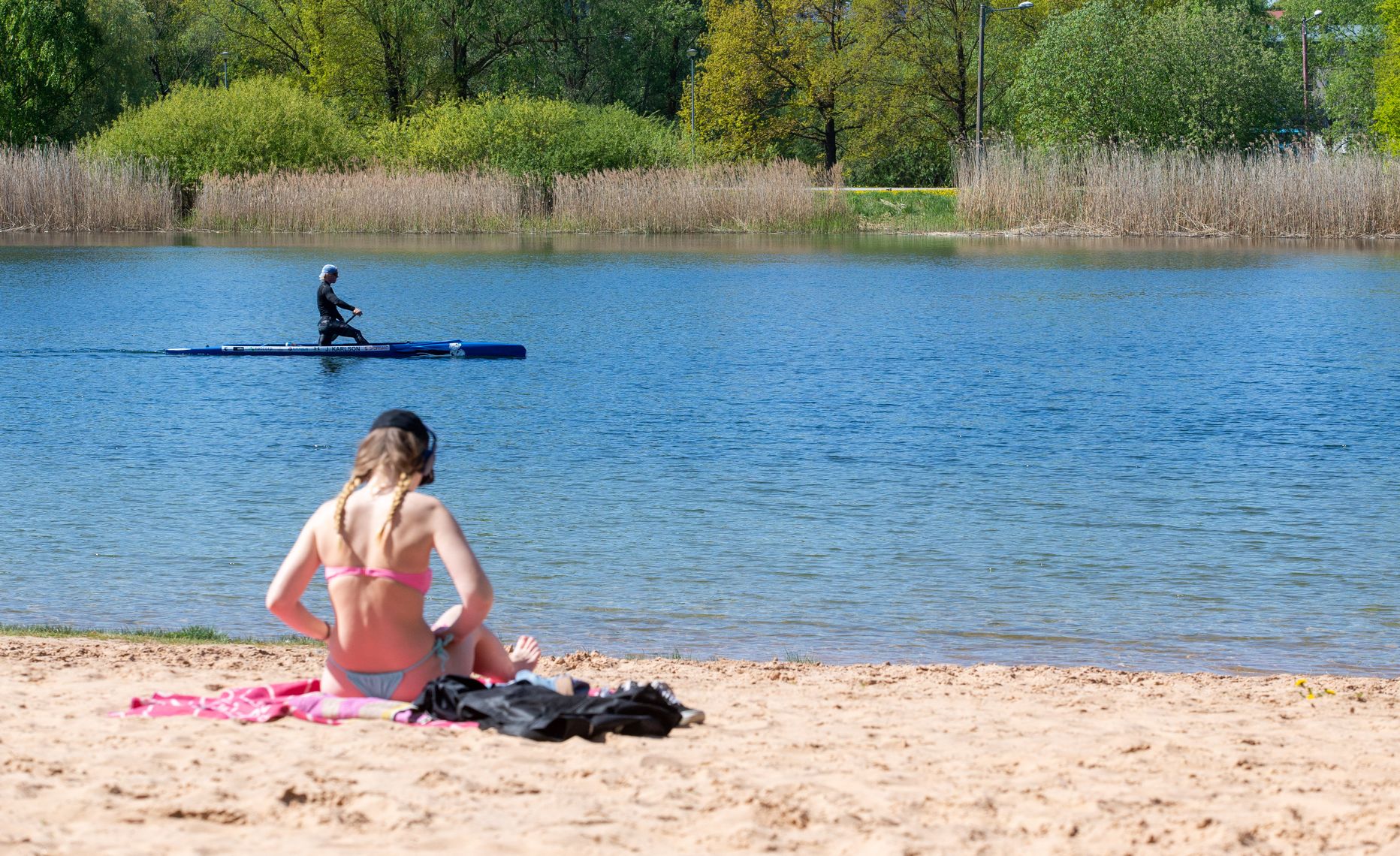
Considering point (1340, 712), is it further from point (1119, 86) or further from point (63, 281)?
point (1119, 86)

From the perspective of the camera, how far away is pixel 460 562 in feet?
19.7

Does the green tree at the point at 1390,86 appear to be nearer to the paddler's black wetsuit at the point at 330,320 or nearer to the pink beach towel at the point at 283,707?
the paddler's black wetsuit at the point at 330,320

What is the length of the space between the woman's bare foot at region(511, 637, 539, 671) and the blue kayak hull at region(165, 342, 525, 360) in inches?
696

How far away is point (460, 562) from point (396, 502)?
0.32 metres

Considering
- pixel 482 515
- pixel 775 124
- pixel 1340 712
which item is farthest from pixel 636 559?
pixel 775 124

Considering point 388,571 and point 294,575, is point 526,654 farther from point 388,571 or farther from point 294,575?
point 294,575

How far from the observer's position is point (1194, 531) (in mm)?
12875

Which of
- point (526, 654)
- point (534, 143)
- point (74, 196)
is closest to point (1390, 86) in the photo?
point (534, 143)

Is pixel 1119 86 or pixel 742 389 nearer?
pixel 742 389

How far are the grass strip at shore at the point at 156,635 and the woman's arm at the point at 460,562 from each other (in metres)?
3.20

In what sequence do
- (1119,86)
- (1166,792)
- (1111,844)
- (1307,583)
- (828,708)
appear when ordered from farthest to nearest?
(1119,86)
(1307,583)
(828,708)
(1166,792)
(1111,844)

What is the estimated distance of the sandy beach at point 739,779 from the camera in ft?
16.7

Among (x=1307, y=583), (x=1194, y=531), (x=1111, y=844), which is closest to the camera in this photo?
(x=1111, y=844)

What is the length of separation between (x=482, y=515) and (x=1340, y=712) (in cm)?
767
